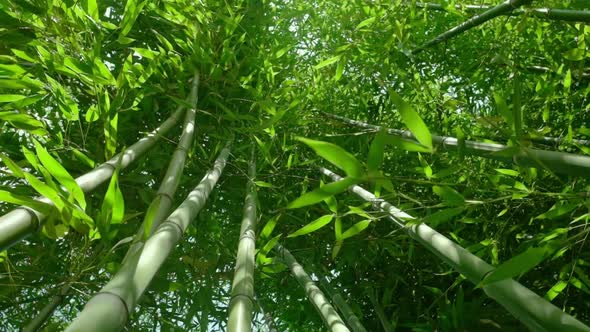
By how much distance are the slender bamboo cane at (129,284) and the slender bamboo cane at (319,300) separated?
0.55 meters

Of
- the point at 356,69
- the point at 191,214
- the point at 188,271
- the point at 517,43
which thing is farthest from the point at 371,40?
the point at 191,214

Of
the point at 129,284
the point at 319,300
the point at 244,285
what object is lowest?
the point at 129,284

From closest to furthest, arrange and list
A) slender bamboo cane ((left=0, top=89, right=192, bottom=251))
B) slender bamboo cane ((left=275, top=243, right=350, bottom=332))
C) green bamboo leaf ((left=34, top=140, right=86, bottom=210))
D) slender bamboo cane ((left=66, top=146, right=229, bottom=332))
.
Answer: slender bamboo cane ((left=66, top=146, right=229, bottom=332)) → slender bamboo cane ((left=0, top=89, right=192, bottom=251)) → green bamboo leaf ((left=34, top=140, right=86, bottom=210)) → slender bamboo cane ((left=275, top=243, right=350, bottom=332))

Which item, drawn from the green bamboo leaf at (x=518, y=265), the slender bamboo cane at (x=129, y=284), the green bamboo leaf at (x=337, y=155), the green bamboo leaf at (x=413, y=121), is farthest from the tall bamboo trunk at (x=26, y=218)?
the green bamboo leaf at (x=518, y=265)

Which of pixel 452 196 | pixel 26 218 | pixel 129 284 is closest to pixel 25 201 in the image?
pixel 26 218

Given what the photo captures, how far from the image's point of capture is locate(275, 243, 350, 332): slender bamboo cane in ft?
4.34

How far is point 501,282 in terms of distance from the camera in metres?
0.79

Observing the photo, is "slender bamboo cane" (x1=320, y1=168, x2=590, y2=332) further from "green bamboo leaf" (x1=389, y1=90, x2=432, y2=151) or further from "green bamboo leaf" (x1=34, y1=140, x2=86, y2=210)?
"green bamboo leaf" (x1=34, y1=140, x2=86, y2=210)

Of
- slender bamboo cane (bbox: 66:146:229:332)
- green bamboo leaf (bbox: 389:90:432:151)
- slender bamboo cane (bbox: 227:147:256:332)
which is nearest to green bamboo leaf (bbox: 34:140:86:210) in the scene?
slender bamboo cane (bbox: 66:146:229:332)

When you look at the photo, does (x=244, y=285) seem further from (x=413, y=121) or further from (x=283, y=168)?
(x=283, y=168)

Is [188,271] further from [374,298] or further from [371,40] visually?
[371,40]

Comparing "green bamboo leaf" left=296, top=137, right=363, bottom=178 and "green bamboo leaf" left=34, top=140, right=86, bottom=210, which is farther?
"green bamboo leaf" left=34, top=140, right=86, bottom=210

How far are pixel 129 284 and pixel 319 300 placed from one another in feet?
3.02

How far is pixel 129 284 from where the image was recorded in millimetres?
730
